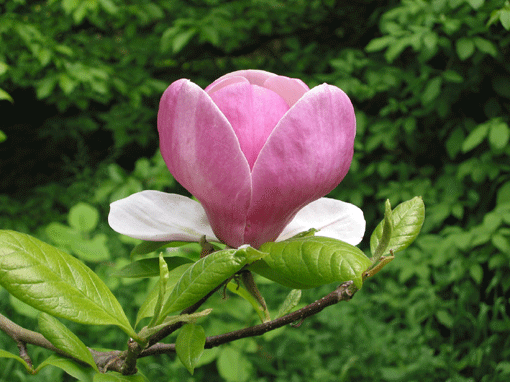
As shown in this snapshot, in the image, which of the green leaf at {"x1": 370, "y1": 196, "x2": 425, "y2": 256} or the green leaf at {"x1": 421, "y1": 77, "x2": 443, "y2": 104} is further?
the green leaf at {"x1": 421, "y1": 77, "x2": 443, "y2": 104}

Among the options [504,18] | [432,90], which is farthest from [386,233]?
[432,90]

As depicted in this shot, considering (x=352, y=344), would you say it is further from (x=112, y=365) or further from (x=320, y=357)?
(x=112, y=365)

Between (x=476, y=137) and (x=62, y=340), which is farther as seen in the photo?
(x=476, y=137)

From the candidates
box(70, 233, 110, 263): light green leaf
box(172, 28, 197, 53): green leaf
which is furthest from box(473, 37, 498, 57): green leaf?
box(70, 233, 110, 263): light green leaf

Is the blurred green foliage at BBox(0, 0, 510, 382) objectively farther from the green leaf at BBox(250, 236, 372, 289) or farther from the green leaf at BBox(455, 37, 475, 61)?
the green leaf at BBox(250, 236, 372, 289)

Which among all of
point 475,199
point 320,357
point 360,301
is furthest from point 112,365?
point 475,199

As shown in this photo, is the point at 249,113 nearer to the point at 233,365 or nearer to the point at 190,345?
the point at 190,345
